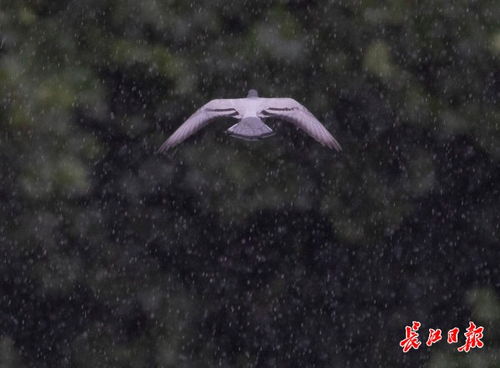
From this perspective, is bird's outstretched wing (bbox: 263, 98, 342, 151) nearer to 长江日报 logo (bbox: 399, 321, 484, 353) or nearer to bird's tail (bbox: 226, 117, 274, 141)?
bird's tail (bbox: 226, 117, 274, 141)

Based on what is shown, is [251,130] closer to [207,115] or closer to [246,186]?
[207,115]

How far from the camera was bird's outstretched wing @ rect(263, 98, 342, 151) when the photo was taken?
10.4 m

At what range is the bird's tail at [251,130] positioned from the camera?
1012cm

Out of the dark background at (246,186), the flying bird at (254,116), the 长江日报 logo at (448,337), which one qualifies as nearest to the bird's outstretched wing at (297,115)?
the flying bird at (254,116)

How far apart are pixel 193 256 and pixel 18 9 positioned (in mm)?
2974

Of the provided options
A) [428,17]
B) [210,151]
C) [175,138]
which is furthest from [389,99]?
[175,138]

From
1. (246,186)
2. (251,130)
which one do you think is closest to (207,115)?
(251,130)

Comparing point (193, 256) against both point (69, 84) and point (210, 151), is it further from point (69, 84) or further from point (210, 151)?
point (69, 84)

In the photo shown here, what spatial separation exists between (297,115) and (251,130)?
586mm

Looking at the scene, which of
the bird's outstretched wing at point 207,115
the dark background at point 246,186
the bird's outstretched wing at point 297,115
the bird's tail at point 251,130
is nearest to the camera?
the bird's tail at point 251,130

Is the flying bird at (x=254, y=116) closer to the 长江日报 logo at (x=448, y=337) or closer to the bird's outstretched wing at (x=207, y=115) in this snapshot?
the bird's outstretched wing at (x=207, y=115)

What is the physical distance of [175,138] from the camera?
1086cm

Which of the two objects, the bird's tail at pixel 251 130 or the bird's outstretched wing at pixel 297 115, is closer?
the bird's tail at pixel 251 130

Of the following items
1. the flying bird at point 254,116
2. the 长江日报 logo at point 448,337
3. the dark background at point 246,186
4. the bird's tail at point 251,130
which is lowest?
the bird's tail at point 251,130
